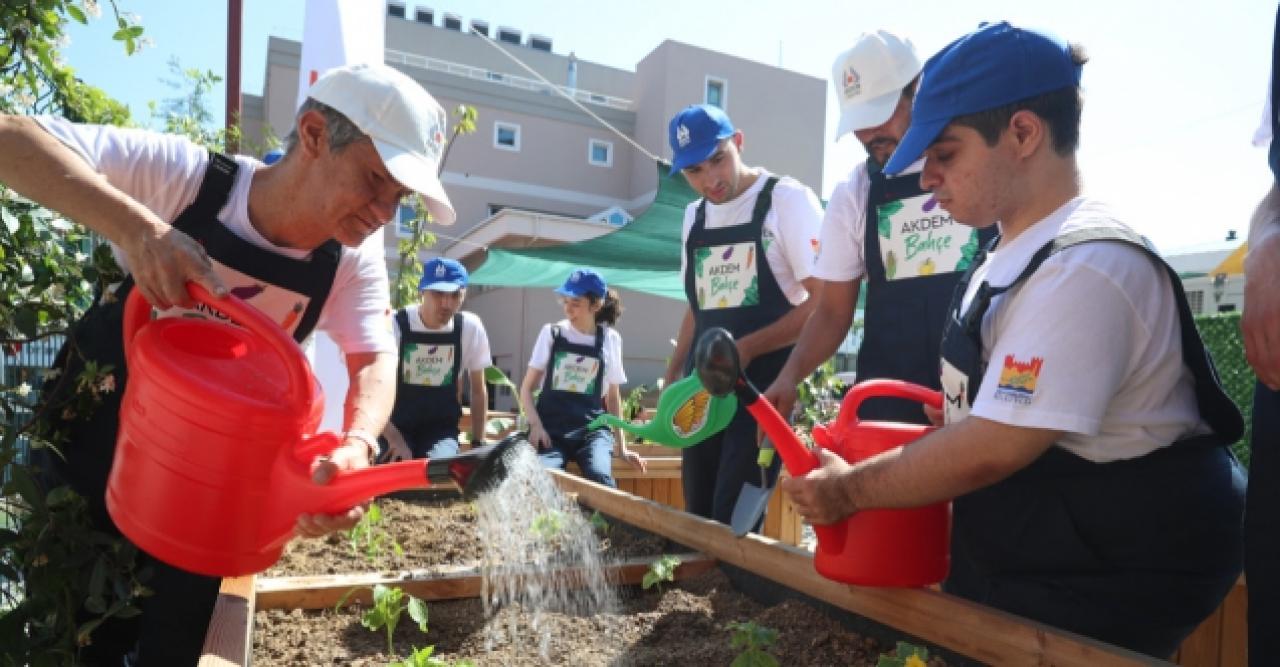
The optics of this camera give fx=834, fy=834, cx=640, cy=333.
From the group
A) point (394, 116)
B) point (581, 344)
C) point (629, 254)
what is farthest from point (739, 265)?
point (629, 254)

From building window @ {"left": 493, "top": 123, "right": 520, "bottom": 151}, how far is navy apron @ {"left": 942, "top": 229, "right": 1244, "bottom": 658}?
22.2 metres

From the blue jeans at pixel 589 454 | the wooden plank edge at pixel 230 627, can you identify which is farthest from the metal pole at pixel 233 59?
the wooden plank edge at pixel 230 627

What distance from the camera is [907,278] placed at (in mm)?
2346

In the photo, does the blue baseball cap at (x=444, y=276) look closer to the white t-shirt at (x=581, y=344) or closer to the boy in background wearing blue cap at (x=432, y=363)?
the boy in background wearing blue cap at (x=432, y=363)

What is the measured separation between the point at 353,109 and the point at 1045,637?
4.78ft

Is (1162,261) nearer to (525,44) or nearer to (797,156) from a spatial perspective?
(797,156)

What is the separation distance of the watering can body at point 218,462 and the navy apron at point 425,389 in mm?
3502

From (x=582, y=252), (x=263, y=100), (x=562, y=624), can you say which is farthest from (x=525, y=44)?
(x=562, y=624)

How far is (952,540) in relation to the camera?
5.20ft

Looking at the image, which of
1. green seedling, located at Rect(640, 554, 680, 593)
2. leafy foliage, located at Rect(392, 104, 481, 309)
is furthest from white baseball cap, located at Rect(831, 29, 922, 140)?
leafy foliage, located at Rect(392, 104, 481, 309)

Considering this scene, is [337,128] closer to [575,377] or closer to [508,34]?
[575,377]

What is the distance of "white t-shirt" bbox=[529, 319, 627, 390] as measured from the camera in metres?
5.62

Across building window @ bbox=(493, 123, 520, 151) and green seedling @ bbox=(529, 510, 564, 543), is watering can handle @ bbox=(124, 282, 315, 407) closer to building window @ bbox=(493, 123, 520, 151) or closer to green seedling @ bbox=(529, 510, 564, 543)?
green seedling @ bbox=(529, 510, 564, 543)

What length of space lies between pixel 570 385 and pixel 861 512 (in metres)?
4.17
